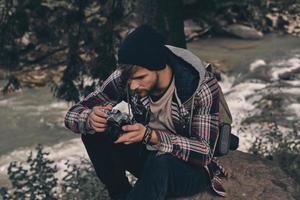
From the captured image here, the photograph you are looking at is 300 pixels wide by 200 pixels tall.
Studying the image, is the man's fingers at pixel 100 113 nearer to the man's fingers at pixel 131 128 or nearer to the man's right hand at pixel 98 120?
the man's right hand at pixel 98 120

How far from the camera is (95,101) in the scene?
177 inches

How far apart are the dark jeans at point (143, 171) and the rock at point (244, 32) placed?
12076 millimetres

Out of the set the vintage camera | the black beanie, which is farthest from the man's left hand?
the black beanie

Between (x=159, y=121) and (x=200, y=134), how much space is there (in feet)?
1.32

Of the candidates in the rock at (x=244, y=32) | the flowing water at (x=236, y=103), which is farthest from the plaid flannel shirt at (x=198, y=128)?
the rock at (x=244, y=32)

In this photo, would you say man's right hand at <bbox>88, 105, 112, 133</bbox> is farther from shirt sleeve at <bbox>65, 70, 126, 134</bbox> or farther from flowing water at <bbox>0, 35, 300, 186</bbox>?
flowing water at <bbox>0, 35, 300, 186</bbox>

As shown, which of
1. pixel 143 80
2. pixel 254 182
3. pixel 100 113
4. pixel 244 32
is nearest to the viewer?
pixel 143 80

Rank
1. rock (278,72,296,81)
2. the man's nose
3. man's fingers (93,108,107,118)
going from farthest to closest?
rock (278,72,296,81), man's fingers (93,108,107,118), the man's nose

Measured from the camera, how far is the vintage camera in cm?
389

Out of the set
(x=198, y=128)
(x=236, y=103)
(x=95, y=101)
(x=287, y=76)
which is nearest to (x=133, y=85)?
(x=198, y=128)

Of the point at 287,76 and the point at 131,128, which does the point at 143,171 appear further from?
the point at 287,76

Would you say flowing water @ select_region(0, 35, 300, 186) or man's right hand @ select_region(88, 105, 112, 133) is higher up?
man's right hand @ select_region(88, 105, 112, 133)

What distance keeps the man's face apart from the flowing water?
508 centimetres

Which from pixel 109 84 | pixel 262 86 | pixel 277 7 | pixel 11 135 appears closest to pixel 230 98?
pixel 262 86
